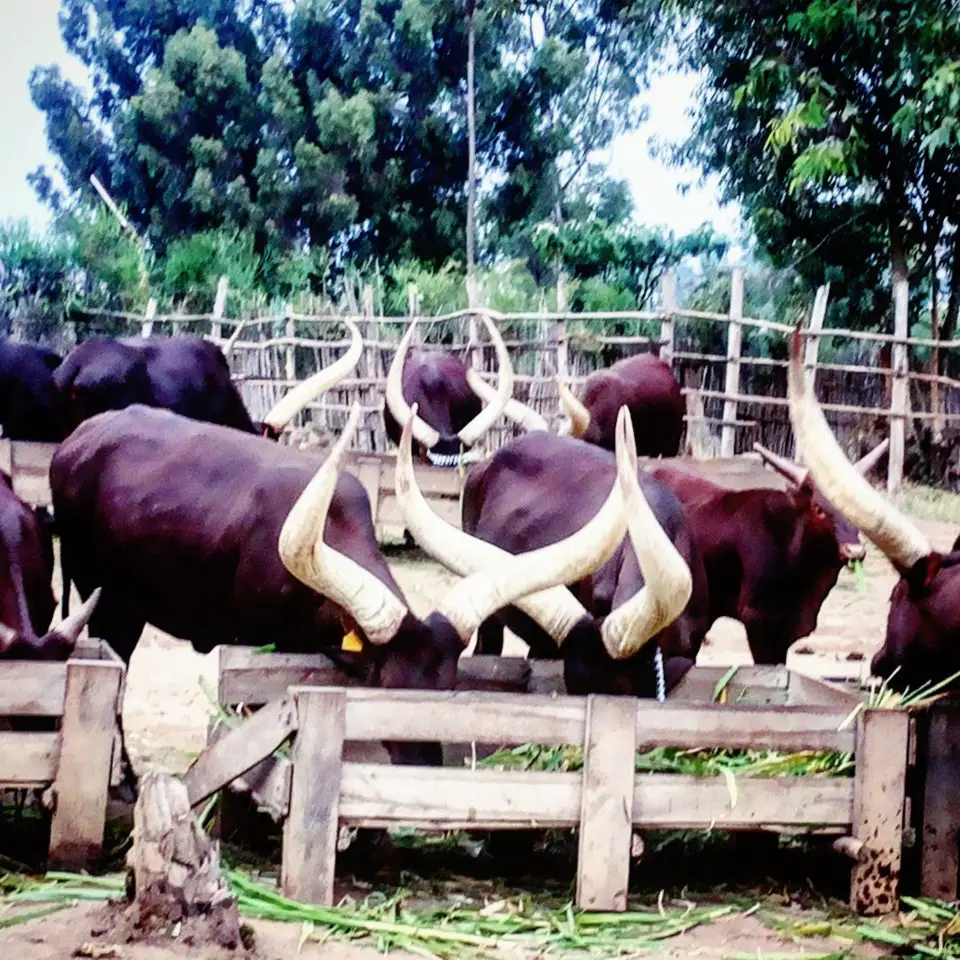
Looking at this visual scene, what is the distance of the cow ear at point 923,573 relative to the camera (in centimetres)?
403

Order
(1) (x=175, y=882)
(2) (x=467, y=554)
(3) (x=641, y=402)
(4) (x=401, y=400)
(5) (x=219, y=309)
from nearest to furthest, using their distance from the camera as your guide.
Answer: (1) (x=175, y=882) < (2) (x=467, y=554) < (4) (x=401, y=400) < (3) (x=641, y=402) < (5) (x=219, y=309)

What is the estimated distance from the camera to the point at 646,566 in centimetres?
375

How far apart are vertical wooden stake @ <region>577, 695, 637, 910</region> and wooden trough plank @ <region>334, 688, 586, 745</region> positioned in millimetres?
61

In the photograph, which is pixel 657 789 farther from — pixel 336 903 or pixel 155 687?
pixel 155 687

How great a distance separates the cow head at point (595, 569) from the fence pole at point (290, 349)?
1189cm

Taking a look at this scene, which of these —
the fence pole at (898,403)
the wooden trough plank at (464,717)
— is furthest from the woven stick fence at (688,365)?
the wooden trough plank at (464,717)

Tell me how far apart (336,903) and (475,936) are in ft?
1.36

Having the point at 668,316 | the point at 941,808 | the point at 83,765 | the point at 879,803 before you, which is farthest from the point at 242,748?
the point at 668,316

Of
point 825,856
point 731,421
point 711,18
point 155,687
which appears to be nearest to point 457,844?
point 825,856

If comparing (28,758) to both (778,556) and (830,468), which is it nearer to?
(830,468)

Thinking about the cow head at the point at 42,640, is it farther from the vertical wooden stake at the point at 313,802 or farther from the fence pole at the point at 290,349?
the fence pole at the point at 290,349

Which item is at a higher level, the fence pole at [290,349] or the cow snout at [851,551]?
the fence pole at [290,349]

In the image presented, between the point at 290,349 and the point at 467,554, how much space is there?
1208 cm

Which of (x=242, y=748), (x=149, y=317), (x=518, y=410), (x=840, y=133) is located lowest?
(x=242, y=748)
